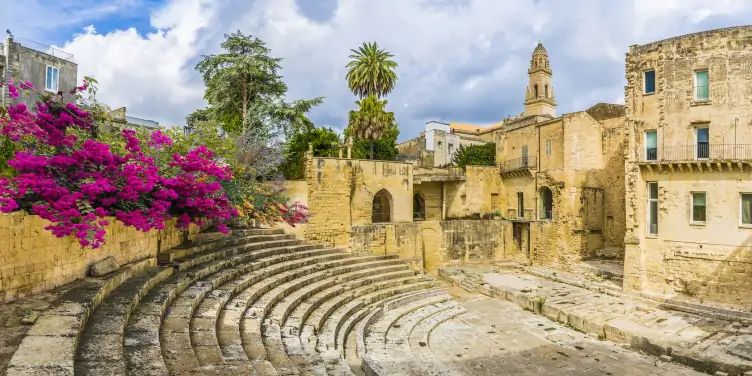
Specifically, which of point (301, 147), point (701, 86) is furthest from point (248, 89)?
point (701, 86)

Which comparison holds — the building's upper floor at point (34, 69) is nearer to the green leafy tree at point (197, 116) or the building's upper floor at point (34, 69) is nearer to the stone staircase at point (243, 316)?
the green leafy tree at point (197, 116)

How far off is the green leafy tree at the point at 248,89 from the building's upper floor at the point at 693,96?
17.0 m

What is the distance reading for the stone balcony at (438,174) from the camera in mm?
29281

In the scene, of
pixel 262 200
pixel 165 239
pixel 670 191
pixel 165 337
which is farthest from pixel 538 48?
pixel 165 337

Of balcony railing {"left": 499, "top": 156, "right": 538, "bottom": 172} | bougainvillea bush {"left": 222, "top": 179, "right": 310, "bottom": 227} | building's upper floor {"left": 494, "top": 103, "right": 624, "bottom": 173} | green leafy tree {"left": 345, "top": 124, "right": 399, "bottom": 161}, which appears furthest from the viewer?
green leafy tree {"left": 345, "top": 124, "right": 399, "bottom": 161}

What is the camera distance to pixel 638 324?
1543 cm

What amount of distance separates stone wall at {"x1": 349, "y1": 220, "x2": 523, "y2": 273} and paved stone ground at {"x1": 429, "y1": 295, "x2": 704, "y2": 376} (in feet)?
22.3

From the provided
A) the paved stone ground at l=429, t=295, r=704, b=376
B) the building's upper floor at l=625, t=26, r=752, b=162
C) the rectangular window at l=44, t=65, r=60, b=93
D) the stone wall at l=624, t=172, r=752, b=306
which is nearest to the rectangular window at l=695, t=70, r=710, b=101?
the building's upper floor at l=625, t=26, r=752, b=162

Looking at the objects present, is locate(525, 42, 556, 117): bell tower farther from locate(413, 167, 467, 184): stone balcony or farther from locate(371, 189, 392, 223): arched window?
locate(371, 189, 392, 223): arched window

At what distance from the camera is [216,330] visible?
8.12 m

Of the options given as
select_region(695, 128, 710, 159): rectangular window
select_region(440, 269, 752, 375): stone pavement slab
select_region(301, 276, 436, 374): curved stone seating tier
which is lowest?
select_region(440, 269, 752, 375): stone pavement slab

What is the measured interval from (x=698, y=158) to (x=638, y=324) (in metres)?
8.16

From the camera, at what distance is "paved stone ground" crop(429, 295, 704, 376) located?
37.7 ft

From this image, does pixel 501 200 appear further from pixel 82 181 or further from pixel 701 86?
pixel 82 181
